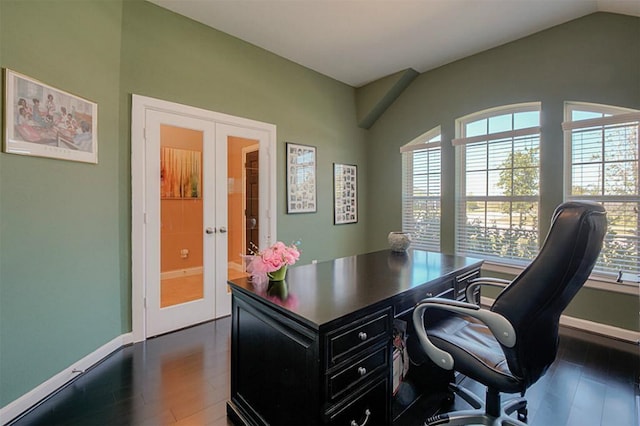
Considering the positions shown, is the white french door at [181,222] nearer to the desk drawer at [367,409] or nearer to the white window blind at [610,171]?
the desk drawer at [367,409]

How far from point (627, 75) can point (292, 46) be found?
326 cm

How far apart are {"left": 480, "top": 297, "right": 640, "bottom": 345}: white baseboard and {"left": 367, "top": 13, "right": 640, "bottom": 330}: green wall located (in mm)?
43

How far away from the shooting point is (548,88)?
9.93ft

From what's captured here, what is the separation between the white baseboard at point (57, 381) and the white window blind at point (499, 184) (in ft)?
12.5

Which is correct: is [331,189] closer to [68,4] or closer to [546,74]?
[546,74]

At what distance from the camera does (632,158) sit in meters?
2.61

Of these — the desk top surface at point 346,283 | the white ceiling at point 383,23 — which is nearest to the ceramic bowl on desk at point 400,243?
the desk top surface at point 346,283

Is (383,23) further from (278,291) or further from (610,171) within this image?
(278,291)

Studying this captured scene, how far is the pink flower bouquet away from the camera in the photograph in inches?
59.6

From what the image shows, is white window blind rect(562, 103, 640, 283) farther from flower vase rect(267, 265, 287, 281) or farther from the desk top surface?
flower vase rect(267, 265, 287, 281)

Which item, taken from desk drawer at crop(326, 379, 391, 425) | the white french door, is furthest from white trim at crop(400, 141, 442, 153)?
desk drawer at crop(326, 379, 391, 425)

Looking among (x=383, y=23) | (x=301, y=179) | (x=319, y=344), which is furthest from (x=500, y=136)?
(x=319, y=344)

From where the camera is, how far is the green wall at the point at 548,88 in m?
2.62

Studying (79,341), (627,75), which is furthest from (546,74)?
(79,341)
